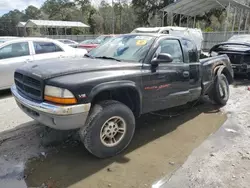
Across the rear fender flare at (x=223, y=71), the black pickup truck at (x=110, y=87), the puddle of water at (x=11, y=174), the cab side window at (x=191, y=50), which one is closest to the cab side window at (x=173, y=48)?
the black pickup truck at (x=110, y=87)

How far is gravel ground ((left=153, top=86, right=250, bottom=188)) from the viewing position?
3.12 meters

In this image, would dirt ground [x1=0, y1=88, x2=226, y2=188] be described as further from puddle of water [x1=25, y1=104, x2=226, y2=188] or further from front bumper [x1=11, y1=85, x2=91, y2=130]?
front bumper [x1=11, y1=85, x2=91, y2=130]

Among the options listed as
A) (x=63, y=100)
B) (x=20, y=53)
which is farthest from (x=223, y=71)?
(x=20, y=53)

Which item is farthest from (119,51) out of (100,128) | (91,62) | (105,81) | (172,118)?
(172,118)

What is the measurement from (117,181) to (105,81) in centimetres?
130

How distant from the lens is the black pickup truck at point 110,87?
314 cm

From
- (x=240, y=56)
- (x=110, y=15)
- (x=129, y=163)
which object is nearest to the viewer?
(x=129, y=163)

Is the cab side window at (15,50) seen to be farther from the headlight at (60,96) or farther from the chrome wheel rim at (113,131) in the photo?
the chrome wheel rim at (113,131)

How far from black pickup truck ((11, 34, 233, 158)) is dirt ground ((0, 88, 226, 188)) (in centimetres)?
31

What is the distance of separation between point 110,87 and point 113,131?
0.68m

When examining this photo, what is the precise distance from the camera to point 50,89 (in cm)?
312

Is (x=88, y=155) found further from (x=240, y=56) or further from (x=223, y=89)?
(x=240, y=56)

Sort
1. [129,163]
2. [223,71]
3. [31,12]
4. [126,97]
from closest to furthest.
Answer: [129,163]
[126,97]
[223,71]
[31,12]

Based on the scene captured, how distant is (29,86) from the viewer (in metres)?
3.48
